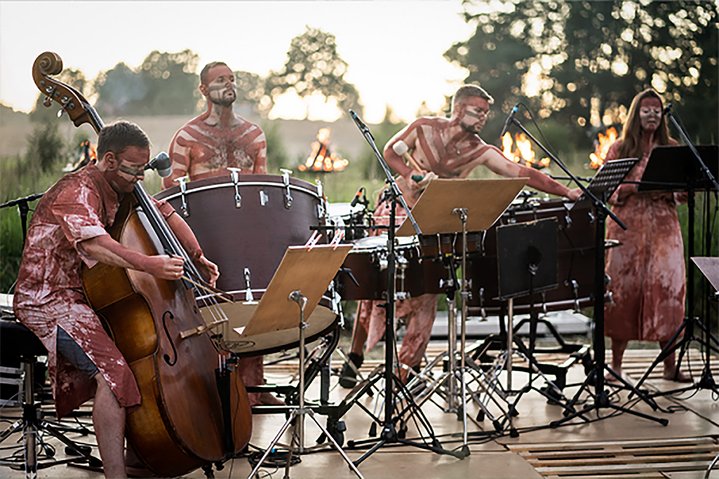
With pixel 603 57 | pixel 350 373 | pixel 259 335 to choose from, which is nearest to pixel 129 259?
pixel 259 335

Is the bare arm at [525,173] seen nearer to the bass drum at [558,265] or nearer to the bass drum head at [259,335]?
the bass drum at [558,265]

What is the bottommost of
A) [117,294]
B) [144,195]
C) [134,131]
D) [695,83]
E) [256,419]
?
[256,419]

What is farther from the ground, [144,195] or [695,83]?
[695,83]

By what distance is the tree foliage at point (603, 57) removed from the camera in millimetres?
8688

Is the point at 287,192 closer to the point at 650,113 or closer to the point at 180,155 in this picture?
the point at 180,155

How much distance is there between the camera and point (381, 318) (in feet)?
18.0

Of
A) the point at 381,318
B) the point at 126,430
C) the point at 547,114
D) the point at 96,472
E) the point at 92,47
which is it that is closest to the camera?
the point at 126,430

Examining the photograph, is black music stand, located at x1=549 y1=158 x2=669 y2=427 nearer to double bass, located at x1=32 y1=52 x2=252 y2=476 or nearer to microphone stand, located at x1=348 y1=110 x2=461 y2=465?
microphone stand, located at x1=348 y1=110 x2=461 y2=465

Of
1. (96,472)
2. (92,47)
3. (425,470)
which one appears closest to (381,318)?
(425,470)

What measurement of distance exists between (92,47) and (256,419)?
365cm

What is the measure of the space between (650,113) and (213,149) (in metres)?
2.63

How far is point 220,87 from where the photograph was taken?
5.13m

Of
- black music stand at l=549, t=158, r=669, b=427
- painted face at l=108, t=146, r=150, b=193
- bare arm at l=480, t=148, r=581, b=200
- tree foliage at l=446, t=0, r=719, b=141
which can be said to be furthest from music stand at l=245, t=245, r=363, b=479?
tree foliage at l=446, t=0, r=719, b=141

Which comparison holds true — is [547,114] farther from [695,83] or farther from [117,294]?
[117,294]
